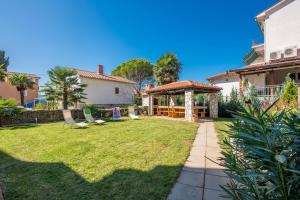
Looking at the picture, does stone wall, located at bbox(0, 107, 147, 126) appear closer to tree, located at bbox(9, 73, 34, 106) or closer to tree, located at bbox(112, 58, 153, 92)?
tree, located at bbox(9, 73, 34, 106)

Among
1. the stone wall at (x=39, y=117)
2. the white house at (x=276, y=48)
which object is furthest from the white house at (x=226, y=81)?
the stone wall at (x=39, y=117)

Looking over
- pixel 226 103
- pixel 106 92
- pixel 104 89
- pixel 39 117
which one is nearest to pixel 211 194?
pixel 39 117

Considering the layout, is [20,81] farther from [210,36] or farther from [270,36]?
[270,36]

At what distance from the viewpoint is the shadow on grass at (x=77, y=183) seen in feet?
11.7

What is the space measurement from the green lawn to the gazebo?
26.3 ft

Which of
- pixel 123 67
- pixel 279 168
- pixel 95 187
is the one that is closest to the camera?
pixel 279 168

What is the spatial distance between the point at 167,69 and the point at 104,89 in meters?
12.4

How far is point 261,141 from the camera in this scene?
1264 mm

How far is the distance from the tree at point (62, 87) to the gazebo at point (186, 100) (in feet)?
27.0

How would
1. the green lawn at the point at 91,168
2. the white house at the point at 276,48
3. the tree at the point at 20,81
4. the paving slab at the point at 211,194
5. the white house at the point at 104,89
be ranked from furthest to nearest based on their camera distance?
1. the tree at the point at 20,81
2. the white house at the point at 104,89
3. the white house at the point at 276,48
4. the green lawn at the point at 91,168
5. the paving slab at the point at 211,194

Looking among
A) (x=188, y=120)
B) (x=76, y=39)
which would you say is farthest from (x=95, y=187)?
(x=76, y=39)

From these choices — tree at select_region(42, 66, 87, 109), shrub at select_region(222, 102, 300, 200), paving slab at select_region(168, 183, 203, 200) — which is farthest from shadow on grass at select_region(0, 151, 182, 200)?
tree at select_region(42, 66, 87, 109)

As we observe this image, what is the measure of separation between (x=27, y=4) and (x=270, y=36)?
2101 cm

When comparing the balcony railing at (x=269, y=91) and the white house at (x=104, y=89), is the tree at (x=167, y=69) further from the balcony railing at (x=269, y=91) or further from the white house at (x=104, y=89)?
the balcony railing at (x=269, y=91)
